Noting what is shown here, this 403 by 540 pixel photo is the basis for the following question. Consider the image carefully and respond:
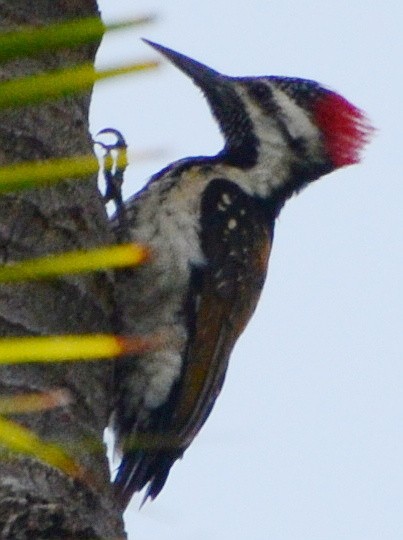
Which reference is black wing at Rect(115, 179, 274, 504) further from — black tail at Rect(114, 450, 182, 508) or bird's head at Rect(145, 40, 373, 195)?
bird's head at Rect(145, 40, 373, 195)

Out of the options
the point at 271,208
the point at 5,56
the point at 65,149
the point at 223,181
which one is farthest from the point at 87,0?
the point at 5,56

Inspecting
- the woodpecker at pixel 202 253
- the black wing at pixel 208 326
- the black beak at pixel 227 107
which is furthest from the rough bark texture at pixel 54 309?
the black beak at pixel 227 107

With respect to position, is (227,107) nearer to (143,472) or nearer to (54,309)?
(143,472)

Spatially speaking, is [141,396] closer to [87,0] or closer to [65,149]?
[65,149]

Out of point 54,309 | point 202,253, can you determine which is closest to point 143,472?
point 202,253

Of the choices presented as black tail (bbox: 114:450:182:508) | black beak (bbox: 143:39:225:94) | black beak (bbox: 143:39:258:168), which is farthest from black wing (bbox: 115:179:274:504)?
black beak (bbox: 143:39:225:94)

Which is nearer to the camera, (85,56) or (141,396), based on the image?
(85,56)

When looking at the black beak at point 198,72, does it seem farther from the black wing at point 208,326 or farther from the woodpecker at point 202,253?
the black wing at point 208,326
